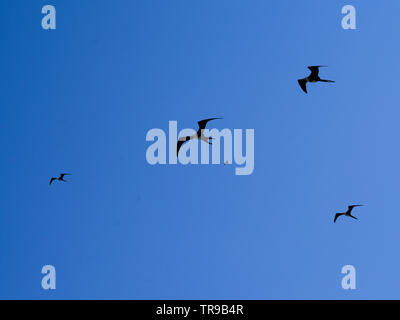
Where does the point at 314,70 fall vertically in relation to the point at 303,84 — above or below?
above

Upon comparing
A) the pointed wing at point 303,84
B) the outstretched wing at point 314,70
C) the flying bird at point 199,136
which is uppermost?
the outstretched wing at point 314,70

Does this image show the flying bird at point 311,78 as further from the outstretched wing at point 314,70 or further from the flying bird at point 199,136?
the flying bird at point 199,136

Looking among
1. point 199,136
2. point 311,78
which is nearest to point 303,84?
point 311,78

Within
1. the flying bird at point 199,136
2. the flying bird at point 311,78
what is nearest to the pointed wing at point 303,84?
the flying bird at point 311,78

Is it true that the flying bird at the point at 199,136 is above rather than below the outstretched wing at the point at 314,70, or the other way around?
below

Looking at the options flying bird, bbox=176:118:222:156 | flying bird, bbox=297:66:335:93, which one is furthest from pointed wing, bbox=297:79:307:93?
flying bird, bbox=176:118:222:156

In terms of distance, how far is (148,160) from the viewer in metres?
4.64

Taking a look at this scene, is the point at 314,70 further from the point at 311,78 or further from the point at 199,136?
the point at 199,136

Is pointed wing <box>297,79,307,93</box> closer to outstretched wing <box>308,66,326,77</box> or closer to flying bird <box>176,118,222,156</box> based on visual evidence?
outstretched wing <box>308,66,326,77</box>
